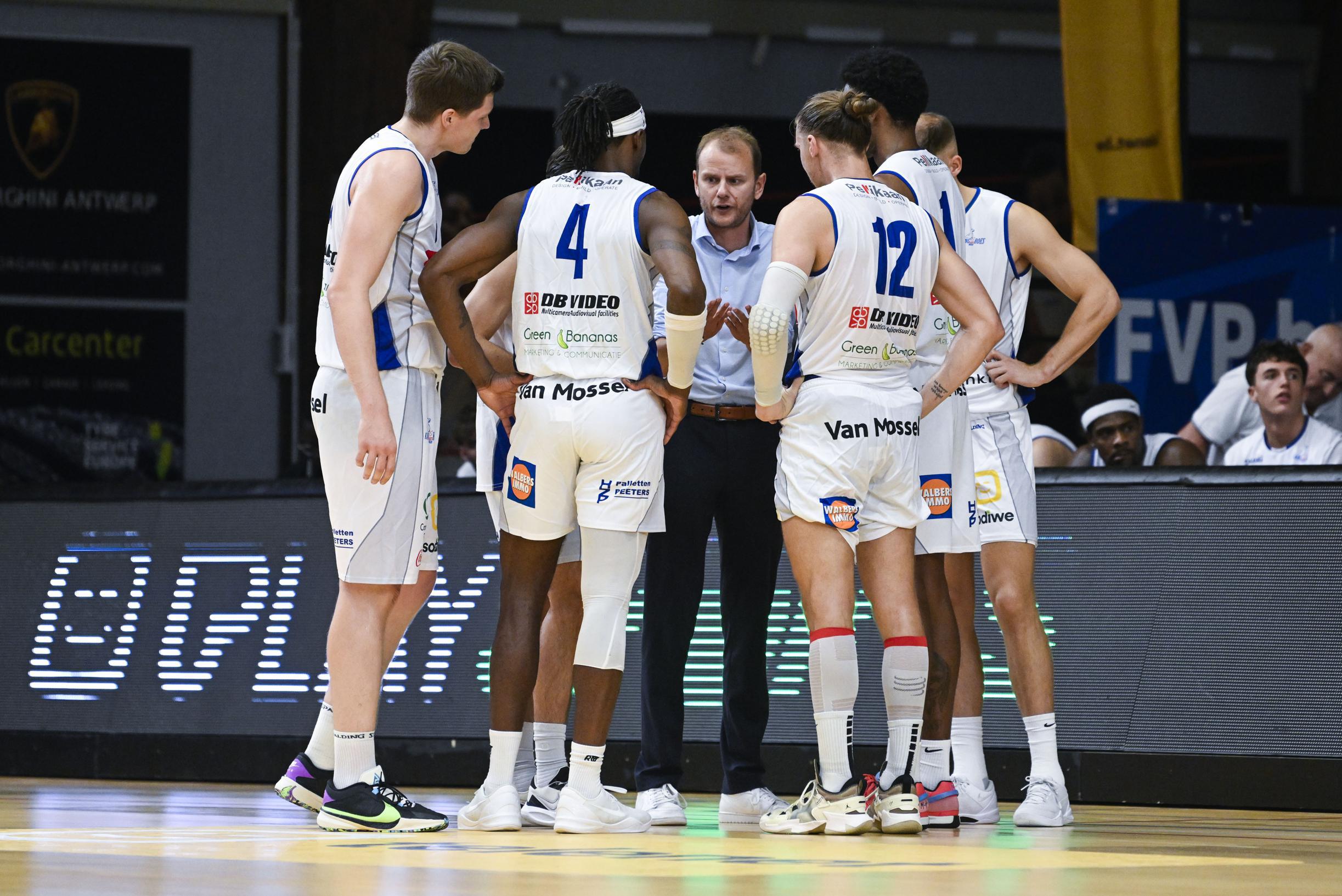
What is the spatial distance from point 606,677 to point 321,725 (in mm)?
942

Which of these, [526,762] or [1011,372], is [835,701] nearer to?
[526,762]

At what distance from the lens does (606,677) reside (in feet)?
16.0

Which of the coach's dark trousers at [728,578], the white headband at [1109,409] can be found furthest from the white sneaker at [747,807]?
the white headband at [1109,409]

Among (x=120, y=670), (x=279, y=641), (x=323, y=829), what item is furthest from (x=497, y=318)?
(x=120, y=670)

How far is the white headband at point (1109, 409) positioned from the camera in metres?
7.83

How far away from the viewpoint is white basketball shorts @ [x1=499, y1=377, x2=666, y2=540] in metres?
4.82

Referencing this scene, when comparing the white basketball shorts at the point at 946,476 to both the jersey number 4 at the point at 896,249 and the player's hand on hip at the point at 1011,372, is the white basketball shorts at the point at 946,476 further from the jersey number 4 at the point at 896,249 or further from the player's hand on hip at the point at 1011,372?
the jersey number 4 at the point at 896,249

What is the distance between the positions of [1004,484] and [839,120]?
130cm

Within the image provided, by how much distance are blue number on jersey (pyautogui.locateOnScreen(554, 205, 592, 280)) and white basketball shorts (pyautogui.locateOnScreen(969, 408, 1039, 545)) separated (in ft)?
4.81

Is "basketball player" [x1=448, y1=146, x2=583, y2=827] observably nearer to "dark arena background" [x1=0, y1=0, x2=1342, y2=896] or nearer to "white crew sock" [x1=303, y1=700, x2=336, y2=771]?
"dark arena background" [x1=0, y1=0, x2=1342, y2=896]

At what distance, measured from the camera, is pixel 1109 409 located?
7.84 meters

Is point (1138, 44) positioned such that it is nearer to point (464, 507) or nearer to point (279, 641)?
point (464, 507)

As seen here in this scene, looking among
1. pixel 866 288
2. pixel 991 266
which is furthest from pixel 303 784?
pixel 991 266

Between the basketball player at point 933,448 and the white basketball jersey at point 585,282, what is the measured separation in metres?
0.84
